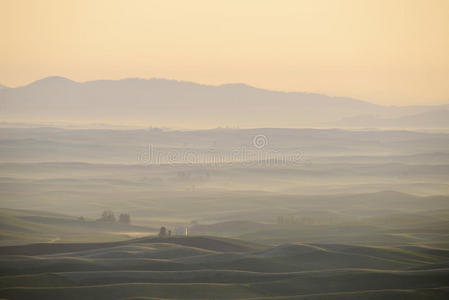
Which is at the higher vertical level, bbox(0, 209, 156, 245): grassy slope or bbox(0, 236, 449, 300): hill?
bbox(0, 209, 156, 245): grassy slope

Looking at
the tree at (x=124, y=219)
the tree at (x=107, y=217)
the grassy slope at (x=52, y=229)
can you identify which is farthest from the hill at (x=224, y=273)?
the tree at (x=124, y=219)

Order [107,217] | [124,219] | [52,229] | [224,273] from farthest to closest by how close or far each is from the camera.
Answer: [107,217] < [124,219] < [52,229] < [224,273]

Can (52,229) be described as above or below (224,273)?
above

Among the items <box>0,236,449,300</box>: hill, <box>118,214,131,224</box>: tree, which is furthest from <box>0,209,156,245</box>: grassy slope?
<box>0,236,449,300</box>: hill

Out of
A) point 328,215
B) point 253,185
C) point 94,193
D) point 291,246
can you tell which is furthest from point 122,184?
point 291,246

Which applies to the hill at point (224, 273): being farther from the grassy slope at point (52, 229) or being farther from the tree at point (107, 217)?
the tree at point (107, 217)

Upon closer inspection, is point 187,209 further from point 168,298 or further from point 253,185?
point 168,298

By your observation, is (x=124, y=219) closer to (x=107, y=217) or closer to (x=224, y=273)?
(x=107, y=217)

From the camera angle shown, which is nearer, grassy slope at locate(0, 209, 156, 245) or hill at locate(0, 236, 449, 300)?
hill at locate(0, 236, 449, 300)

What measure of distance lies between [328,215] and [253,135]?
9272 centimetres

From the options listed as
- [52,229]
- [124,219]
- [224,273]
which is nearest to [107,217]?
[124,219]

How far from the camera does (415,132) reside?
17975cm

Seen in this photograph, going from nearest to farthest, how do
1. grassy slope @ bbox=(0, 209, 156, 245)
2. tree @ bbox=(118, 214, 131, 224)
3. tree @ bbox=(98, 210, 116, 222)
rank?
grassy slope @ bbox=(0, 209, 156, 245), tree @ bbox=(98, 210, 116, 222), tree @ bbox=(118, 214, 131, 224)

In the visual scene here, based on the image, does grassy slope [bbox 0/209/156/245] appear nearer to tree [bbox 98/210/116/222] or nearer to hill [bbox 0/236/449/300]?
tree [bbox 98/210/116/222]
